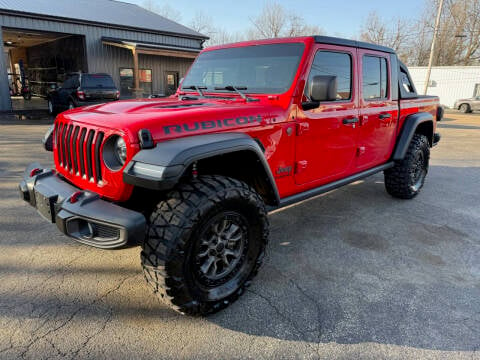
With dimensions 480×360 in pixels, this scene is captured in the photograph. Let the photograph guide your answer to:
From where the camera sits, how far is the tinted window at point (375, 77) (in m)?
3.76

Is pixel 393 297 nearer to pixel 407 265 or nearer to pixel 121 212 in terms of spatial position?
pixel 407 265

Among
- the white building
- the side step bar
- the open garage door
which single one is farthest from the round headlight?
the white building

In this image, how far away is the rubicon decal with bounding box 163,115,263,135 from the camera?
7.29ft

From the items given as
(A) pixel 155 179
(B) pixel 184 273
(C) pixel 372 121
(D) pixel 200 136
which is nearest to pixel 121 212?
(A) pixel 155 179

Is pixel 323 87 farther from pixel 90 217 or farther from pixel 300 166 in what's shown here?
pixel 90 217

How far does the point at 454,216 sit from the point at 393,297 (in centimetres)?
231

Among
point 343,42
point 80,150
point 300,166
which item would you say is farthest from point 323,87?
point 80,150

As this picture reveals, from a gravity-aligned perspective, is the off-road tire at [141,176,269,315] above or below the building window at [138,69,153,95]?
below

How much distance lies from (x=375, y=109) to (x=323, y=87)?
1.38 meters

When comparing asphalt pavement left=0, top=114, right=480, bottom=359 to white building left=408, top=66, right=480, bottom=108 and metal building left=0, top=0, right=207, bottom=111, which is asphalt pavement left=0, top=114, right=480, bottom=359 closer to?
metal building left=0, top=0, right=207, bottom=111

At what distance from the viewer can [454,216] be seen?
430 centimetres

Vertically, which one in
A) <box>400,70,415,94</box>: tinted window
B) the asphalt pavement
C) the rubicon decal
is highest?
<box>400,70,415,94</box>: tinted window

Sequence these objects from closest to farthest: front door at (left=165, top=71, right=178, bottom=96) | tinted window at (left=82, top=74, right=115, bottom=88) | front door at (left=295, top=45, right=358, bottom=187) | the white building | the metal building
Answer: front door at (left=295, top=45, right=358, bottom=187)
tinted window at (left=82, top=74, right=115, bottom=88)
the metal building
front door at (left=165, top=71, right=178, bottom=96)
the white building

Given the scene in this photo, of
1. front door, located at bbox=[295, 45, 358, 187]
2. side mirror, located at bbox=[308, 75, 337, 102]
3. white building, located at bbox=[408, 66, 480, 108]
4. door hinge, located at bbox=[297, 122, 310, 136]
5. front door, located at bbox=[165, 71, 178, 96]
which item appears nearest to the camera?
side mirror, located at bbox=[308, 75, 337, 102]
